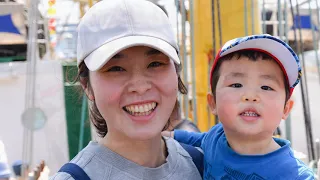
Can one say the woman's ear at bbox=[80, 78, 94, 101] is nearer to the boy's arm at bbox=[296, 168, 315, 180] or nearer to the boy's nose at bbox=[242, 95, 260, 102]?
the boy's nose at bbox=[242, 95, 260, 102]

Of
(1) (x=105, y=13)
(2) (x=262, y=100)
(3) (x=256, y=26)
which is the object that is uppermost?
(3) (x=256, y=26)

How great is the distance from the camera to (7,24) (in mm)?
4359

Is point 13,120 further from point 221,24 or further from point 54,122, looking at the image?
point 221,24

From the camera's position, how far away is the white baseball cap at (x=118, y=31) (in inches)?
33.4

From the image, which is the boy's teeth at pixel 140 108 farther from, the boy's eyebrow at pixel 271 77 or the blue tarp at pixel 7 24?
the blue tarp at pixel 7 24

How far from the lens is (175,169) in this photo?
97 cm

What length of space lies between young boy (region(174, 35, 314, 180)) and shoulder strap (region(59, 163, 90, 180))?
353 mm

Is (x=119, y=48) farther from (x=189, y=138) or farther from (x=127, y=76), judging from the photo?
(x=189, y=138)

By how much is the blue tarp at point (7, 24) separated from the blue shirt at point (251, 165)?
366cm

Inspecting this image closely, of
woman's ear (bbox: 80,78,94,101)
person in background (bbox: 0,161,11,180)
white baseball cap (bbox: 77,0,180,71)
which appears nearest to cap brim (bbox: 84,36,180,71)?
white baseball cap (bbox: 77,0,180,71)

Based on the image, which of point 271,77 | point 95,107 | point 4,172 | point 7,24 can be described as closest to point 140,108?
point 95,107

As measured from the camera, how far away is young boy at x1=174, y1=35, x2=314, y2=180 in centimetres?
103

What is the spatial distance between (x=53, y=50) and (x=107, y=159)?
12.6ft

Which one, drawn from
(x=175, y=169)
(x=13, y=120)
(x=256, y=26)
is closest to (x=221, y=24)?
(x=256, y=26)
